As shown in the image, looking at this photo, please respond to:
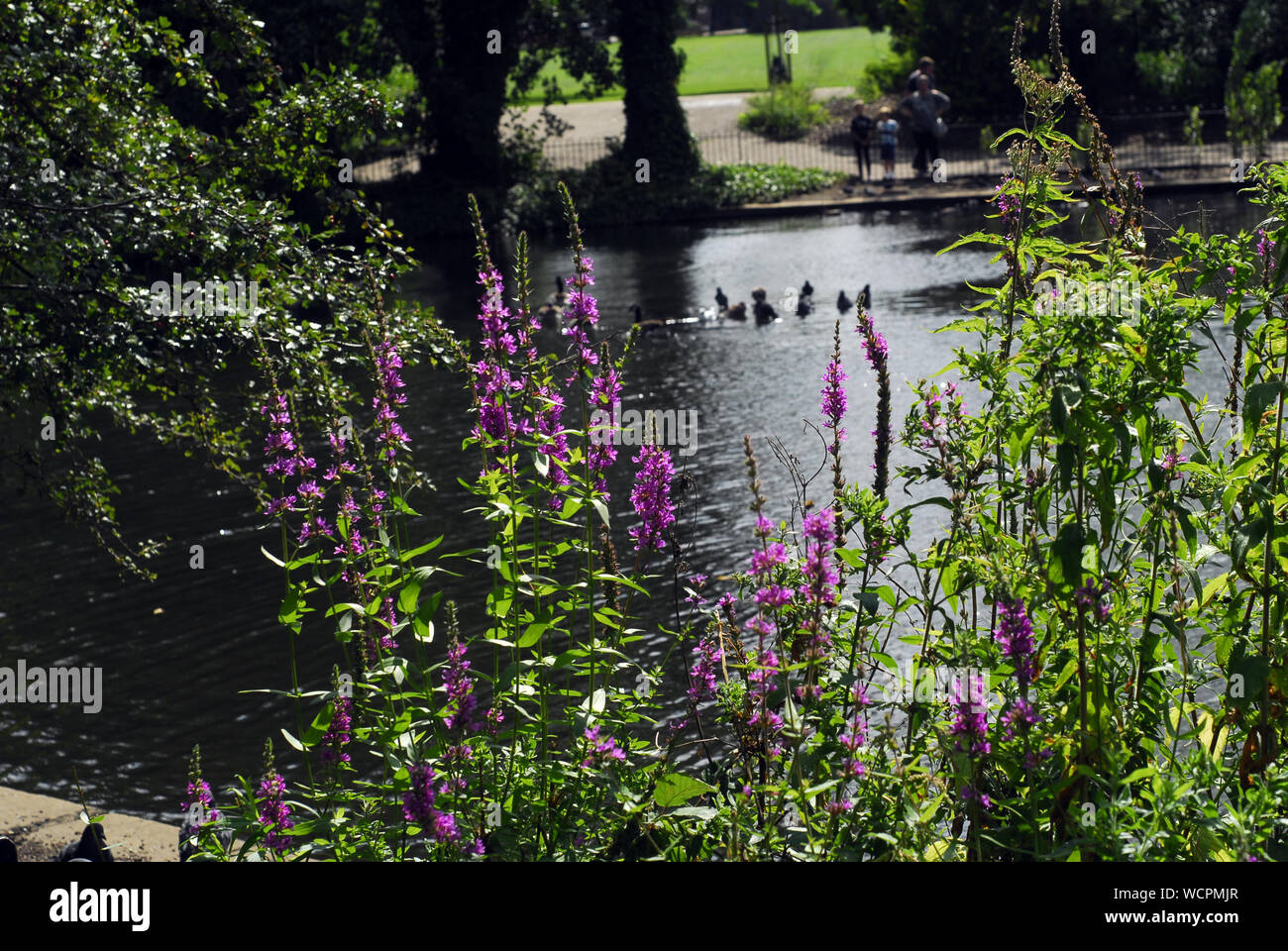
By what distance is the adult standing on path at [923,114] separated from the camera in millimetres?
31234

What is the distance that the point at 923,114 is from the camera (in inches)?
1242

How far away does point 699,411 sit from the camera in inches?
625

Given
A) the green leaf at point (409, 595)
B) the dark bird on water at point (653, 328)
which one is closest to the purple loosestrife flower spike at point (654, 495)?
the green leaf at point (409, 595)

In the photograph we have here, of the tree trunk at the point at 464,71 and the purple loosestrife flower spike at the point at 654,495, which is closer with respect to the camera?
the purple loosestrife flower spike at the point at 654,495

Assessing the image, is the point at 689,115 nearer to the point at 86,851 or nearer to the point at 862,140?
the point at 862,140

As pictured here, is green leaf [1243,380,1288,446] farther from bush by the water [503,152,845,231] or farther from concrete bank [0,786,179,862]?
bush by the water [503,152,845,231]

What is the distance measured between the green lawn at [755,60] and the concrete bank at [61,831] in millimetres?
48054

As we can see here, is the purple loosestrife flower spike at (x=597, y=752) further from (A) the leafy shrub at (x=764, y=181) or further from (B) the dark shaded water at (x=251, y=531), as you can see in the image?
(A) the leafy shrub at (x=764, y=181)

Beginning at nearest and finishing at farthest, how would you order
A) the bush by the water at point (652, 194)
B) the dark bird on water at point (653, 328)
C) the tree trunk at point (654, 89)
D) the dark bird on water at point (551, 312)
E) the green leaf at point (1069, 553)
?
the green leaf at point (1069, 553)
the dark bird on water at point (653, 328)
the dark bird on water at point (551, 312)
the bush by the water at point (652, 194)
the tree trunk at point (654, 89)

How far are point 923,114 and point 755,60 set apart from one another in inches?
1630

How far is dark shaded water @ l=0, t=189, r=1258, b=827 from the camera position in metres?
9.16

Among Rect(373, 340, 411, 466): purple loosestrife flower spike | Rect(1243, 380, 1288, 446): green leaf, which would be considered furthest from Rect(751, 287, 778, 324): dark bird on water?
Rect(1243, 380, 1288, 446): green leaf

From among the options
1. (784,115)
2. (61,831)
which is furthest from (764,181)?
(61,831)

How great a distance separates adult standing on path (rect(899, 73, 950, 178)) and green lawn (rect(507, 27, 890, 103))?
65.9 ft
